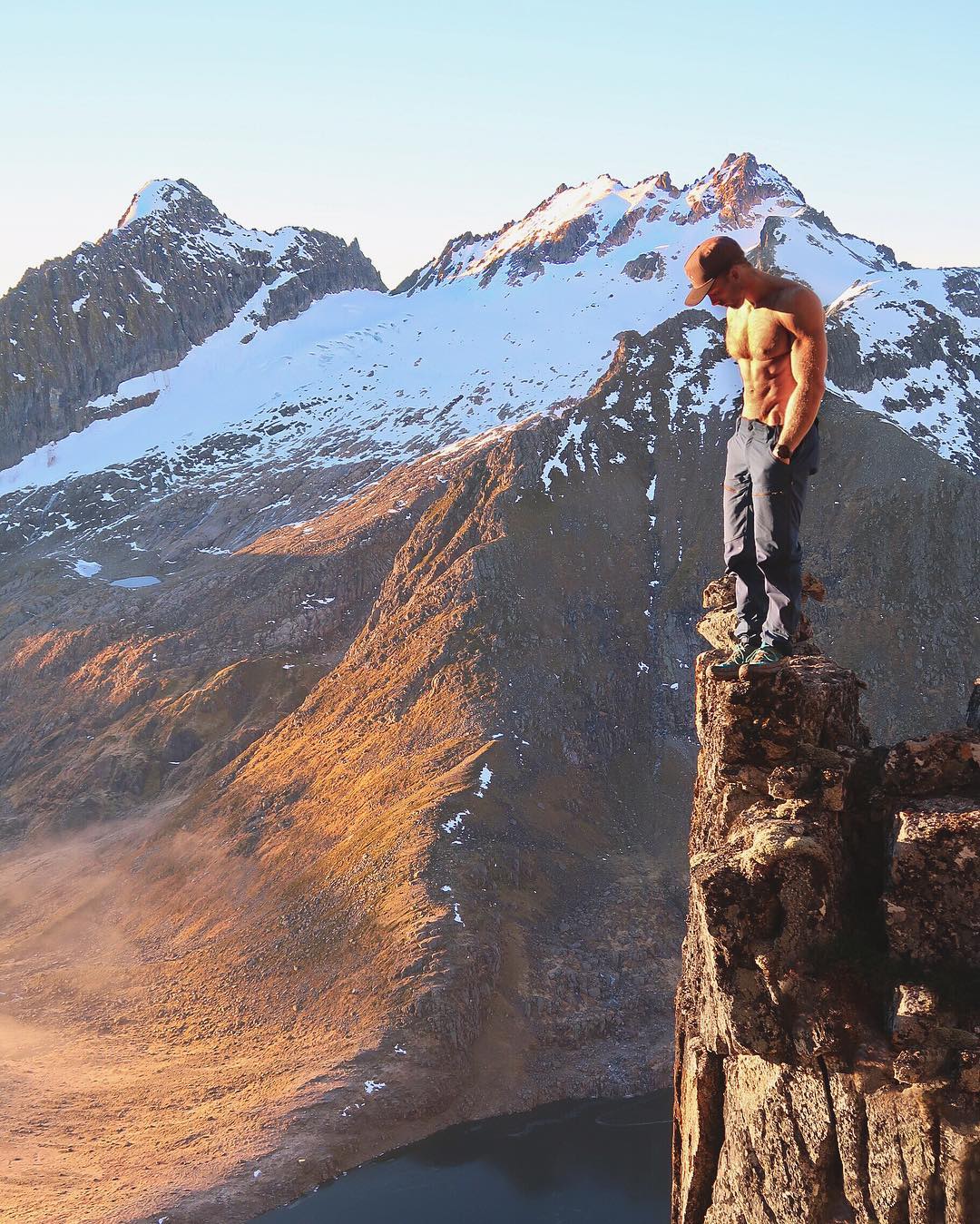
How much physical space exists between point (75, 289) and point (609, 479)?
409 ft

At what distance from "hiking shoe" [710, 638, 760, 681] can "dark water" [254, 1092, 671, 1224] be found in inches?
1996

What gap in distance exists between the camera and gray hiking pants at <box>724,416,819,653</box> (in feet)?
34.1

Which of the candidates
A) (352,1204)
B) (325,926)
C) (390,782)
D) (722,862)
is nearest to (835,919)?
(722,862)

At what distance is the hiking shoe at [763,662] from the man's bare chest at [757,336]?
8.38 feet

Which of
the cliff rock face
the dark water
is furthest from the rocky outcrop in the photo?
the cliff rock face

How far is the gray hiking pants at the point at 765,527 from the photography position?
1040 centimetres

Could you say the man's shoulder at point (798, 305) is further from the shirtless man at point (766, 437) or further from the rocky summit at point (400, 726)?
the rocky summit at point (400, 726)

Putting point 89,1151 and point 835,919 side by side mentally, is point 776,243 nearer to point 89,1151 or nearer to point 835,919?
point 89,1151

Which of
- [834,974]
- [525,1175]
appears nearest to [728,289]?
[834,974]

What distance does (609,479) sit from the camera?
107 m

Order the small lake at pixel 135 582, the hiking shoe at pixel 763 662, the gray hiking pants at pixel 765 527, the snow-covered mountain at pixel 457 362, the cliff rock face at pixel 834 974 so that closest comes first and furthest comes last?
the cliff rock face at pixel 834 974 < the hiking shoe at pixel 763 662 < the gray hiking pants at pixel 765 527 < the snow-covered mountain at pixel 457 362 < the small lake at pixel 135 582

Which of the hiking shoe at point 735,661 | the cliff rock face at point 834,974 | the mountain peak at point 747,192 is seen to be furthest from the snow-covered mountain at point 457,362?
the cliff rock face at point 834,974

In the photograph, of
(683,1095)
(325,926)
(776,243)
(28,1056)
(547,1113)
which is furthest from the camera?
(776,243)

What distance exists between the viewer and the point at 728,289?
387 inches
